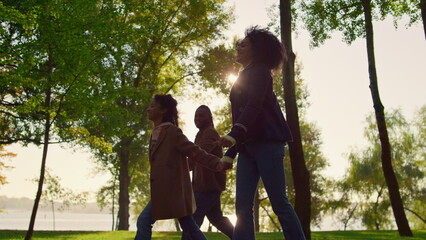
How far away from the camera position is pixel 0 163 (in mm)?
24922

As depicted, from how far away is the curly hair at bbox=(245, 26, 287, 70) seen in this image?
407cm

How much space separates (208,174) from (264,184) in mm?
2050

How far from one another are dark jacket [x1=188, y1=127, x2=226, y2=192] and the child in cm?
107

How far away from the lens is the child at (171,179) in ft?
14.4

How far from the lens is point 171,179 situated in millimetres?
4414

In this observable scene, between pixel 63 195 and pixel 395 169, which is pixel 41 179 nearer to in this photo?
pixel 63 195

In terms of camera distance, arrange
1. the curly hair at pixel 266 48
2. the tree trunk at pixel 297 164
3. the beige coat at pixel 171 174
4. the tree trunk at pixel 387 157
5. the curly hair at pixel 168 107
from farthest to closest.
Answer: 1. the tree trunk at pixel 387 157
2. the tree trunk at pixel 297 164
3. the curly hair at pixel 168 107
4. the beige coat at pixel 171 174
5. the curly hair at pixel 266 48

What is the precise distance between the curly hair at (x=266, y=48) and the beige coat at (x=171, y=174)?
113 cm

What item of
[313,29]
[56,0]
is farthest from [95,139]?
[313,29]

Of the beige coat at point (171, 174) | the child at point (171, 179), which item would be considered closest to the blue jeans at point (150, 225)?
the child at point (171, 179)

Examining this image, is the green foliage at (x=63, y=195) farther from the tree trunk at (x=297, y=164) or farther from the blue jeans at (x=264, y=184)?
the blue jeans at (x=264, y=184)

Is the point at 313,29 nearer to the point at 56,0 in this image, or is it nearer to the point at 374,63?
the point at 374,63

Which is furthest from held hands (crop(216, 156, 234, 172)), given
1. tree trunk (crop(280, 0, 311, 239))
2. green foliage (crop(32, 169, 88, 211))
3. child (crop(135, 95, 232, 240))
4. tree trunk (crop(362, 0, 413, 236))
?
green foliage (crop(32, 169, 88, 211))

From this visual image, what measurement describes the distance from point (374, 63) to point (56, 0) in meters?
9.93
